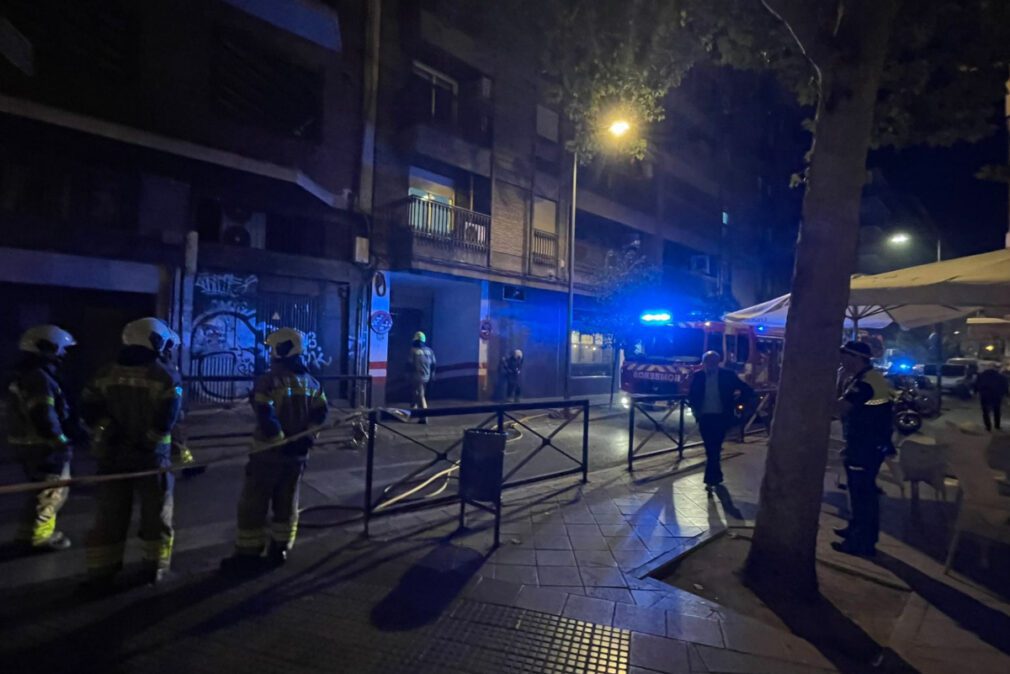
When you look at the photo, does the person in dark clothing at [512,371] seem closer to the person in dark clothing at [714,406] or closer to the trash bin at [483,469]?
the person in dark clothing at [714,406]

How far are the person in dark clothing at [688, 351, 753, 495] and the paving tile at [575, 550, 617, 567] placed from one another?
8.45 ft

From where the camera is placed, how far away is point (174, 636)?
9.77ft

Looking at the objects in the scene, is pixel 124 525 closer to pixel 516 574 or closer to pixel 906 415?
pixel 516 574

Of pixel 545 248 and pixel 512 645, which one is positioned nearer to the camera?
pixel 512 645

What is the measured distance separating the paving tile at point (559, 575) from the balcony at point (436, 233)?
10.1m

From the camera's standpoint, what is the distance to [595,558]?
4.29 m

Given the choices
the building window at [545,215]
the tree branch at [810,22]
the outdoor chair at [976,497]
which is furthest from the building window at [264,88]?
the outdoor chair at [976,497]

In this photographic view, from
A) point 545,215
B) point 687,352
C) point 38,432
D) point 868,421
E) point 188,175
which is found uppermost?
point 545,215

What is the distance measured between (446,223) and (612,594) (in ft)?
39.6

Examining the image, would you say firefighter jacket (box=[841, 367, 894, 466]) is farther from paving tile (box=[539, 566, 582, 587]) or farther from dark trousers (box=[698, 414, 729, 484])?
A: paving tile (box=[539, 566, 582, 587])

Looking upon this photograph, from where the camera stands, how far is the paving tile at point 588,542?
4516mm

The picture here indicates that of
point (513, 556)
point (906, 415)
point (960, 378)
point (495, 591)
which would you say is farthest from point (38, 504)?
point (960, 378)

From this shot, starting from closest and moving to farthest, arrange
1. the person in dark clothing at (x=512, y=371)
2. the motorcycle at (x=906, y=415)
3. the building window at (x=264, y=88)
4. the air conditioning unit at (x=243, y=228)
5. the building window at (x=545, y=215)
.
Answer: the building window at (x=264, y=88) < the air conditioning unit at (x=243, y=228) < the motorcycle at (x=906, y=415) < the person in dark clothing at (x=512, y=371) < the building window at (x=545, y=215)

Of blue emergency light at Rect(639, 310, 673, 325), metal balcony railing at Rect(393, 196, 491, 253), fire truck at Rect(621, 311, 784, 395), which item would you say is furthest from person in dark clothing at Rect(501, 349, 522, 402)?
blue emergency light at Rect(639, 310, 673, 325)
